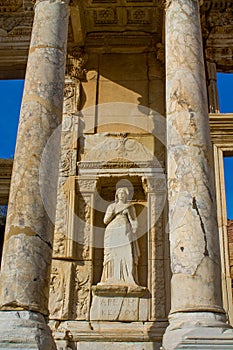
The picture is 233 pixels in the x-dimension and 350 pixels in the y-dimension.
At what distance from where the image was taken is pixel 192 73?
384 inches

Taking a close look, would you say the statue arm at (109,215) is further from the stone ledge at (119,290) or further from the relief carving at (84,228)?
the stone ledge at (119,290)

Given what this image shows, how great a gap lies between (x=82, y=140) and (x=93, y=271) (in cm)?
343

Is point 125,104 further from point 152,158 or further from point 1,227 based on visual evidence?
point 1,227

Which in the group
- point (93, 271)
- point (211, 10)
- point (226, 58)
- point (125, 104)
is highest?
point (211, 10)

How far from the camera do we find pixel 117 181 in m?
12.5

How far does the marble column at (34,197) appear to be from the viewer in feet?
25.9

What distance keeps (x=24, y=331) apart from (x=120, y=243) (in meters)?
4.39

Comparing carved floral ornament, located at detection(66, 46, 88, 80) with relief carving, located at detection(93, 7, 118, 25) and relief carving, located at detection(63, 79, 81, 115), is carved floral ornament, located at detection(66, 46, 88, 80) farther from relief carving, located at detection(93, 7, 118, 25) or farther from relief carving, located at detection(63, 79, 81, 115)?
relief carving, located at detection(93, 7, 118, 25)

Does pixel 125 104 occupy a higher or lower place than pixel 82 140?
higher

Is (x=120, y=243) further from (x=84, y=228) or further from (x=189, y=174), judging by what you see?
(x=189, y=174)

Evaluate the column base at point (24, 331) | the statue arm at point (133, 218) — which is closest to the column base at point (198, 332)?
the column base at point (24, 331)

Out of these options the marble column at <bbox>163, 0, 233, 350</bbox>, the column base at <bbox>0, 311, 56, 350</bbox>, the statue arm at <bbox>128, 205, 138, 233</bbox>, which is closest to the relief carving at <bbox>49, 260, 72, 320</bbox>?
the statue arm at <bbox>128, 205, 138, 233</bbox>

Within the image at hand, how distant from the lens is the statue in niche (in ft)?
37.1

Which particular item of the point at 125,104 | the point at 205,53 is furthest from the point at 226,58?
the point at 125,104
